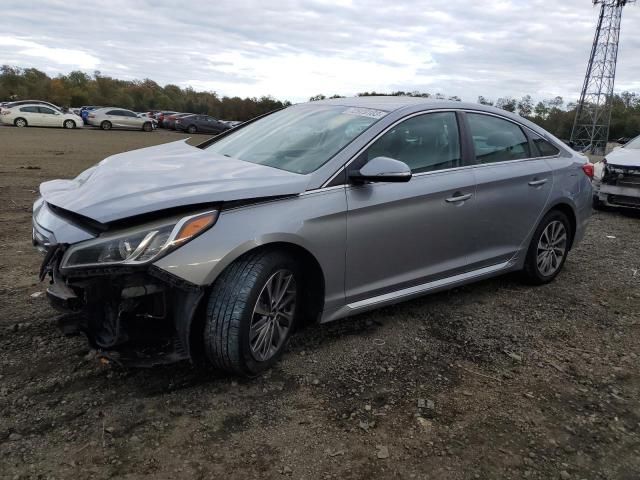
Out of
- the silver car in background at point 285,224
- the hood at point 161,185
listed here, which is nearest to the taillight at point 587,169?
the silver car in background at point 285,224

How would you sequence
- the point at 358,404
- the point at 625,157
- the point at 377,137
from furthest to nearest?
the point at 625,157
the point at 377,137
the point at 358,404

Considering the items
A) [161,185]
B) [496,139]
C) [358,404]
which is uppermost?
[496,139]

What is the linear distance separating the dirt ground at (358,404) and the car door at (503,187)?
1.89 ft

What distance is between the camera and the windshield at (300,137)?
3611 millimetres

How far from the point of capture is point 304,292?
3.45 m

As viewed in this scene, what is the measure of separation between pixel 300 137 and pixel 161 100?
84489mm

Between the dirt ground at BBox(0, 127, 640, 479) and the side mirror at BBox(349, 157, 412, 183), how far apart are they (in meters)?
1.15

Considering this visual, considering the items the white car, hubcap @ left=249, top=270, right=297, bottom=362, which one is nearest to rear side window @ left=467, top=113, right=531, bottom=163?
hubcap @ left=249, top=270, right=297, bottom=362

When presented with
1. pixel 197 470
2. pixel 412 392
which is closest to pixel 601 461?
pixel 412 392

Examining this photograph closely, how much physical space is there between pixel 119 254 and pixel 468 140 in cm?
279

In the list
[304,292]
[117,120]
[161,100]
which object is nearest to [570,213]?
[304,292]

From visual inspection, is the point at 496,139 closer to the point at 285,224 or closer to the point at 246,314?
the point at 285,224

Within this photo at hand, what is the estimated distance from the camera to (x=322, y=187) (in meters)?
3.34

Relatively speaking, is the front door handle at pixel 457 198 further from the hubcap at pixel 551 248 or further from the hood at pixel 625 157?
the hood at pixel 625 157
